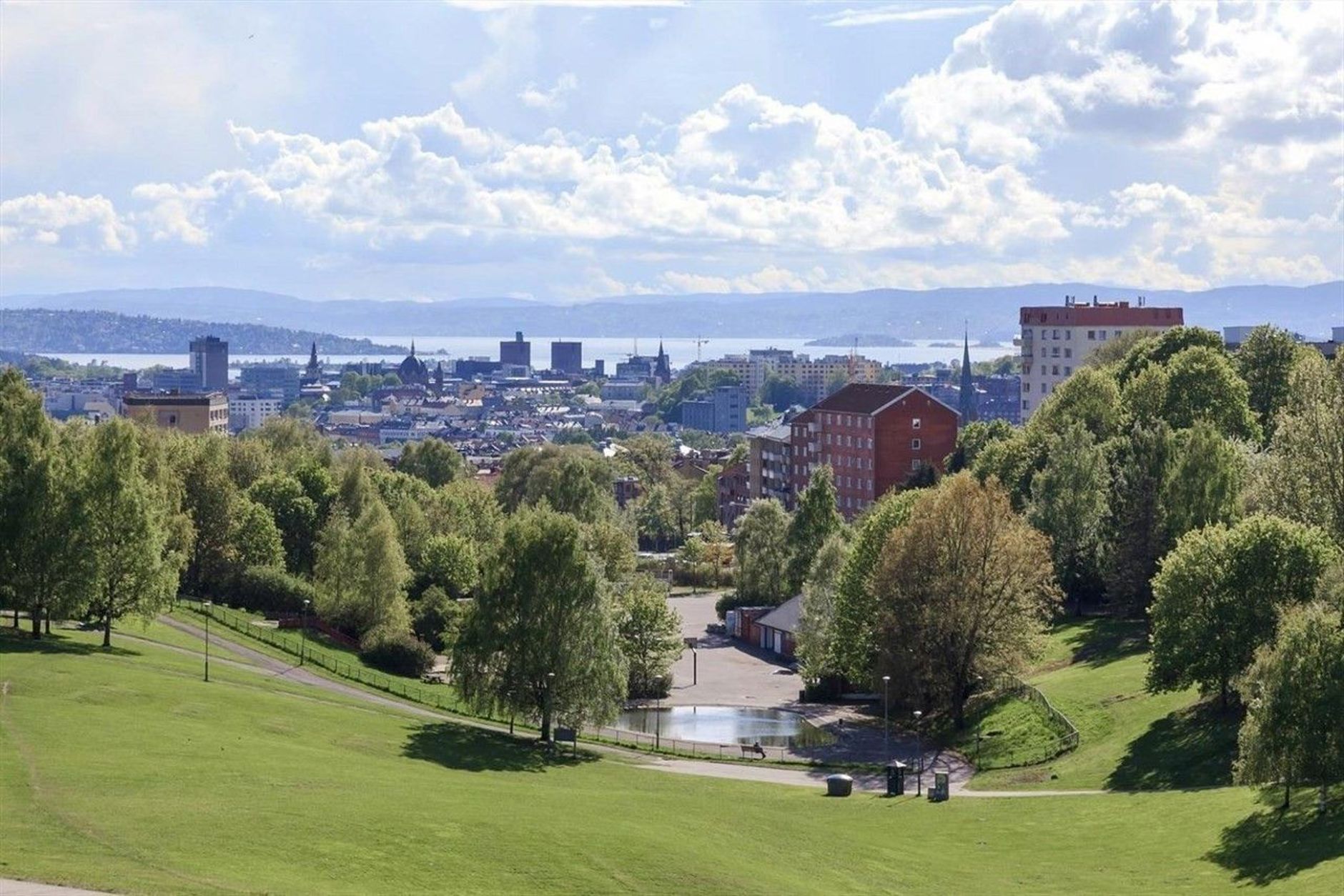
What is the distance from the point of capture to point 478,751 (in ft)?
220

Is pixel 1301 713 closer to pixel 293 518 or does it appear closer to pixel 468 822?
pixel 468 822

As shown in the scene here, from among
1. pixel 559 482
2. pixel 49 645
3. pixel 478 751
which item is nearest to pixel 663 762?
pixel 478 751

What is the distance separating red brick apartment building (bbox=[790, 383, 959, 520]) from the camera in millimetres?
157625

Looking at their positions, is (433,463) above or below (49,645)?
above

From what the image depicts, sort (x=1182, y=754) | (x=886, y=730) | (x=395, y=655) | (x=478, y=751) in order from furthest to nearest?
(x=395, y=655), (x=886, y=730), (x=478, y=751), (x=1182, y=754)

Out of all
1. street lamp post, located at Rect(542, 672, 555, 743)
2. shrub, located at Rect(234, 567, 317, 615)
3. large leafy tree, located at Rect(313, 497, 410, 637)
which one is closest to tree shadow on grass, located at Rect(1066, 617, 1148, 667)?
street lamp post, located at Rect(542, 672, 555, 743)

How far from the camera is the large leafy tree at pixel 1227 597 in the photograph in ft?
212

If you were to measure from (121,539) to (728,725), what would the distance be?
28.8 metres

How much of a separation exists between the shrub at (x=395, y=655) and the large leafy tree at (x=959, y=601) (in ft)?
85.0

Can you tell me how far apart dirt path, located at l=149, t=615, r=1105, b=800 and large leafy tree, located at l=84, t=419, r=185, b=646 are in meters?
3.30

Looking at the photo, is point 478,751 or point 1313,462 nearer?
point 478,751

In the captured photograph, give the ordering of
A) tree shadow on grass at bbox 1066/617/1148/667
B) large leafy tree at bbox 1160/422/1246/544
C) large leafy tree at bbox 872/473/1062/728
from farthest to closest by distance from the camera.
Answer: large leafy tree at bbox 1160/422/1246/544 → tree shadow on grass at bbox 1066/617/1148/667 → large leafy tree at bbox 872/473/1062/728

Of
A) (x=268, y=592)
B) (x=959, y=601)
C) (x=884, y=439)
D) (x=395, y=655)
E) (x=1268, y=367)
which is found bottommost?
(x=395, y=655)

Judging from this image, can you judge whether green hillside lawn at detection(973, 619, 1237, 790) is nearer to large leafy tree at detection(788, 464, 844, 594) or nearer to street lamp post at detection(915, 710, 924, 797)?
street lamp post at detection(915, 710, 924, 797)
